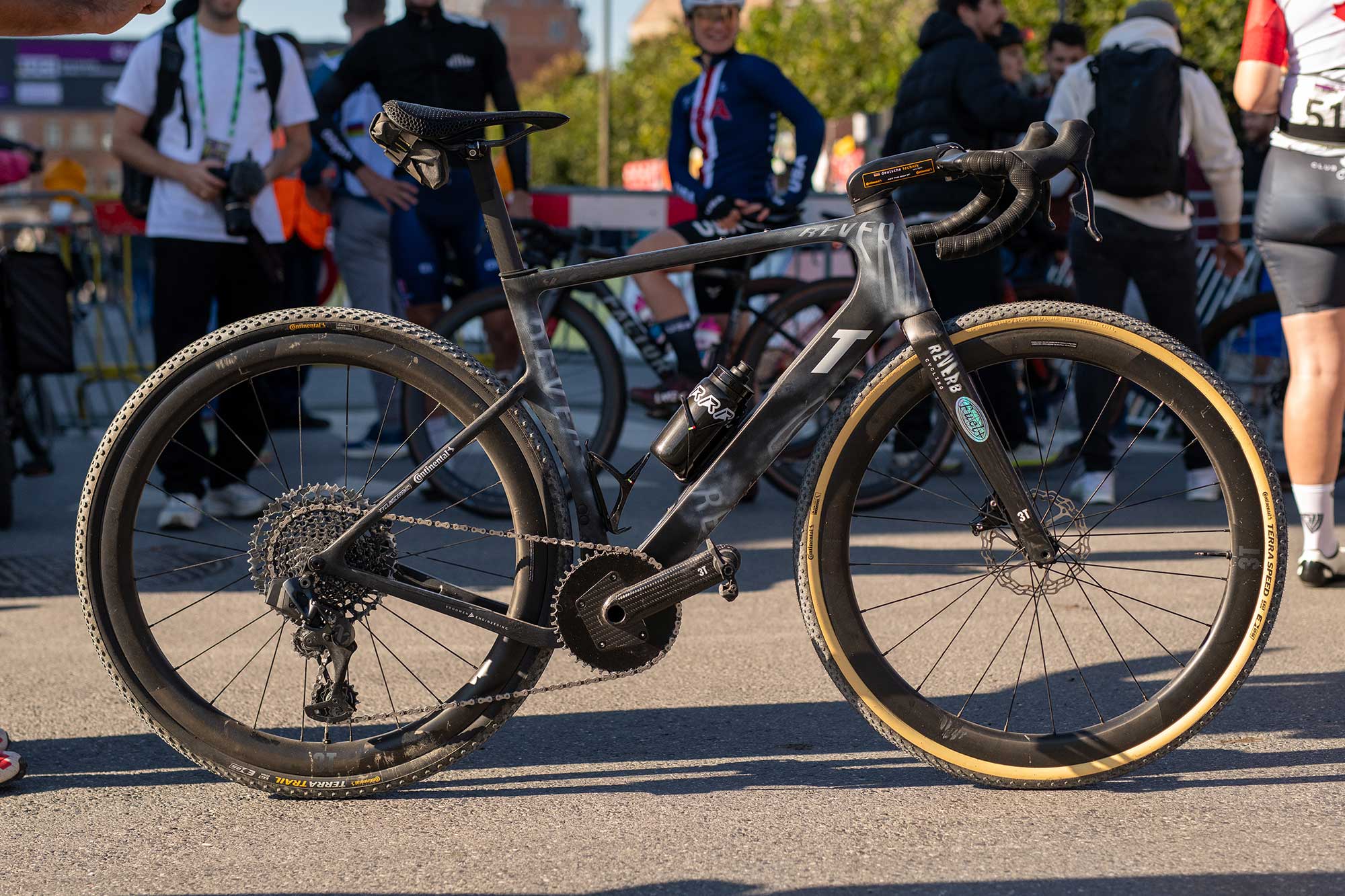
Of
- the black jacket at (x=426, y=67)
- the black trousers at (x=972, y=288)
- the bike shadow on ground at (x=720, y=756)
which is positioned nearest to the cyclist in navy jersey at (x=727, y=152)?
the black trousers at (x=972, y=288)

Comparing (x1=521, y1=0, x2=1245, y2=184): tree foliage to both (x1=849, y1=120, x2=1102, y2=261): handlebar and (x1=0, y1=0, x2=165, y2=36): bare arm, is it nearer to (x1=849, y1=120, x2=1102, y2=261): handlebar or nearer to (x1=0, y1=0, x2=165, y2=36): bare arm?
(x1=849, y1=120, x2=1102, y2=261): handlebar

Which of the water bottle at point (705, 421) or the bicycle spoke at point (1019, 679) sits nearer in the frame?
the water bottle at point (705, 421)

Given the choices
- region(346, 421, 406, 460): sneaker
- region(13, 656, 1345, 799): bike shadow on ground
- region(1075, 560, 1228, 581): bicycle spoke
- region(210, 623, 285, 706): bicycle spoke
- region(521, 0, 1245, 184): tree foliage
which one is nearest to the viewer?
region(13, 656, 1345, 799): bike shadow on ground

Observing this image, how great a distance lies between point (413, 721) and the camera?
125 inches

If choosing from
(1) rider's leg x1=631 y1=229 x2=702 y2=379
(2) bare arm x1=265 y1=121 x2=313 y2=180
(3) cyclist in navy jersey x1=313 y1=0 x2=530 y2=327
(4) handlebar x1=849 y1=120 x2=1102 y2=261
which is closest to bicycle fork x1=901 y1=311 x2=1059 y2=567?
(4) handlebar x1=849 y1=120 x2=1102 y2=261

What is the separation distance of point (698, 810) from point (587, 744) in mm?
491

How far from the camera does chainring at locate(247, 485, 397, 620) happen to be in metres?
3.13

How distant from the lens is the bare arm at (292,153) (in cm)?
630

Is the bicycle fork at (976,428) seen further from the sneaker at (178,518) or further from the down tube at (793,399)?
the sneaker at (178,518)

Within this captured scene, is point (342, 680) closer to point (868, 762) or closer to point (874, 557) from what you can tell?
point (868, 762)

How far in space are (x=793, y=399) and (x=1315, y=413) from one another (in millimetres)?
2403

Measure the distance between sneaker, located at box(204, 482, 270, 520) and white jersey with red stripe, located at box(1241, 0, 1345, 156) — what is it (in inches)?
160

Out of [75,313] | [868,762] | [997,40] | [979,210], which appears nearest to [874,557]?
[868,762]

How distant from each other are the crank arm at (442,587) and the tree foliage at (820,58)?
15.5ft
